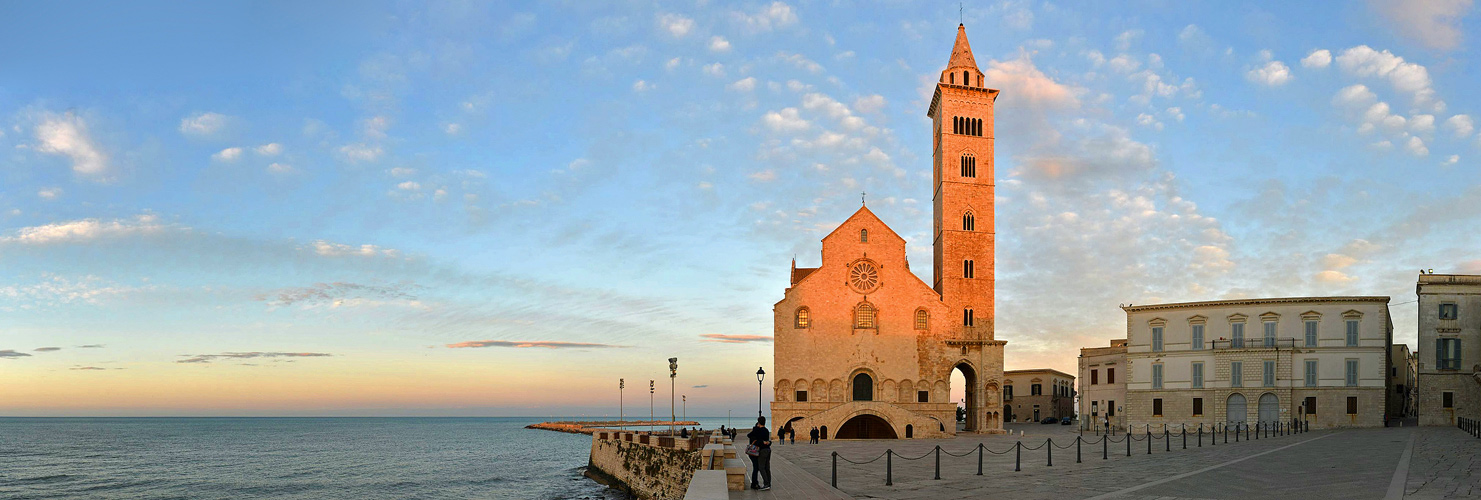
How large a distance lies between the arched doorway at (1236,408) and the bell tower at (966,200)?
46.6ft

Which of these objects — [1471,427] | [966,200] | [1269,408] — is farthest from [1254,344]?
[966,200]

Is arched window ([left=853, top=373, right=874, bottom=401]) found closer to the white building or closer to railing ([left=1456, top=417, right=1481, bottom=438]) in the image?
the white building

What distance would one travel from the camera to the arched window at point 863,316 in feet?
189

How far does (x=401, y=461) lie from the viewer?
256 ft

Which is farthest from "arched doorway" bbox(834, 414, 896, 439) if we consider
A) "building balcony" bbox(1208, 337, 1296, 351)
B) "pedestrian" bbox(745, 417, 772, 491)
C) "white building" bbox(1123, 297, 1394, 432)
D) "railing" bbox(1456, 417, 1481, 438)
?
"pedestrian" bbox(745, 417, 772, 491)

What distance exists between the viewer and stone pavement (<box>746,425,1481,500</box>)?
59.6 feet

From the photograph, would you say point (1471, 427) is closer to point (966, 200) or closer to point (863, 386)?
point (863, 386)

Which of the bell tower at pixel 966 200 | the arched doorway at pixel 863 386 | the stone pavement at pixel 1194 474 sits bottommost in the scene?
the arched doorway at pixel 863 386

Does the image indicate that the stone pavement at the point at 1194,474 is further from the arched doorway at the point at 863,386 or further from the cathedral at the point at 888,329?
the arched doorway at the point at 863,386

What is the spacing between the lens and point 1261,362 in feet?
179

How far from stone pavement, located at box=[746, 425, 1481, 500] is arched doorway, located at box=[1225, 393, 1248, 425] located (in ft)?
74.0

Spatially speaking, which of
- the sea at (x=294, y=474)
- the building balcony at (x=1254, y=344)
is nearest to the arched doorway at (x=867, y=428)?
the sea at (x=294, y=474)

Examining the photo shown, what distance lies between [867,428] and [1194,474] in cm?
3150

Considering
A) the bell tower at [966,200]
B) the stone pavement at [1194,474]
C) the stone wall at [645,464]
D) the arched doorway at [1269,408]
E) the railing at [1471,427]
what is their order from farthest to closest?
the bell tower at [966,200] → the arched doorway at [1269,408] → the railing at [1471,427] → the stone wall at [645,464] → the stone pavement at [1194,474]
